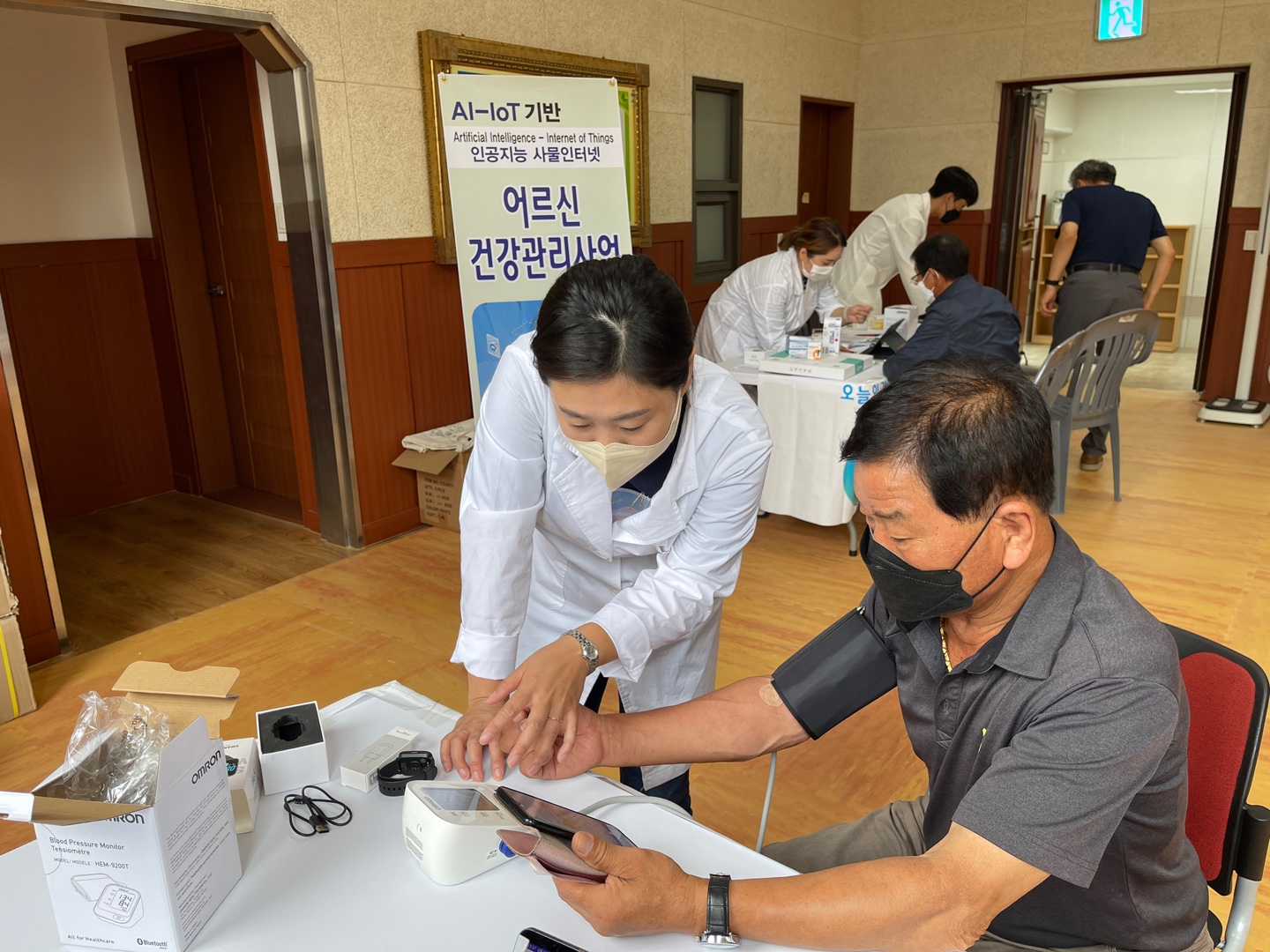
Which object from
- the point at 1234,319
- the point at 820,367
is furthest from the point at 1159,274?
the point at 820,367

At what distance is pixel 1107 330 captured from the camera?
3873 millimetres

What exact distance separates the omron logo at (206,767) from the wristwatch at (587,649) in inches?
20.0

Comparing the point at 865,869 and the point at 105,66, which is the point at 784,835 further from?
the point at 105,66

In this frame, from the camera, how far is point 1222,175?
590 cm

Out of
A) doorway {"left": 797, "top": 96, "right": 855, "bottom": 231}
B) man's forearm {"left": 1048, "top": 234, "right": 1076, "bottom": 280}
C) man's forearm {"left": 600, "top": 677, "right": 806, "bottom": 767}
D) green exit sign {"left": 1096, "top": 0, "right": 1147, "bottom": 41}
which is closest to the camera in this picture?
man's forearm {"left": 600, "top": 677, "right": 806, "bottom": 767}

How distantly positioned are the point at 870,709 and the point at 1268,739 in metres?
0.96

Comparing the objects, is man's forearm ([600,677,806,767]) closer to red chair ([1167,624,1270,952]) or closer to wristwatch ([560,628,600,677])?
wristwatch ([560,628,600,677])

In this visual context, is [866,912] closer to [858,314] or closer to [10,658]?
[10,658]

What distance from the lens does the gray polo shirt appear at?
89 centimetres

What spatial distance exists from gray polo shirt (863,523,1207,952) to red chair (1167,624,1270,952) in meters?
0.07

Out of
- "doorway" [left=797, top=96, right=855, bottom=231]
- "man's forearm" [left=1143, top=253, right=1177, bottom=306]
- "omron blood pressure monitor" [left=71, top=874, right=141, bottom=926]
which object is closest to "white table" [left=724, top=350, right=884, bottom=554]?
"man's forearm" [left=1143, top=253, right=1177, bottom=306]

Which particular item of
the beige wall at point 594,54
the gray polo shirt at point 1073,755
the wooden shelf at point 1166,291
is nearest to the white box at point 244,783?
the gray polo shirt at point 1073,755

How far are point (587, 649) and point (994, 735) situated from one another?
570 mm

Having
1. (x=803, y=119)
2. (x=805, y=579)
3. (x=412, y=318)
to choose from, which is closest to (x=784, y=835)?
(x=805, y=579)
